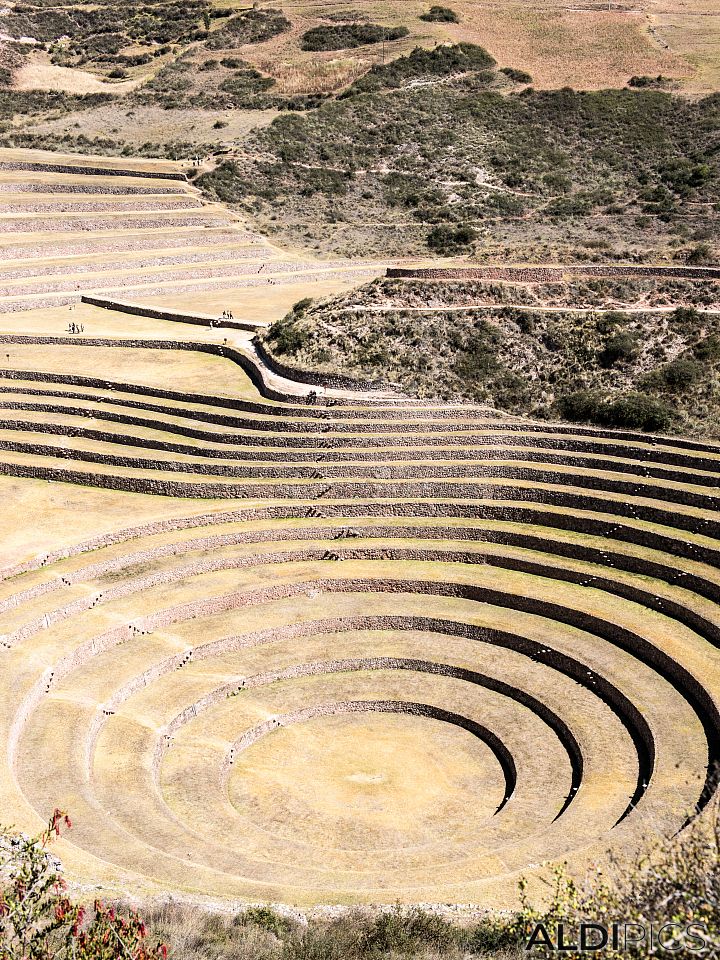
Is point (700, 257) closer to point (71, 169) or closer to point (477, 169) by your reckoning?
point (477, 169)

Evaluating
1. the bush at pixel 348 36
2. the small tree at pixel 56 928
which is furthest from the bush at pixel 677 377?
the bush at pixel 348 36

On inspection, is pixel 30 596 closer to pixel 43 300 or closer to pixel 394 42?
pixel 43 300

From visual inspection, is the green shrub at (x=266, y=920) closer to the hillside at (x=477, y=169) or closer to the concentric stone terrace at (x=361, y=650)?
the concentric stone terrace at (x=361, y=650)

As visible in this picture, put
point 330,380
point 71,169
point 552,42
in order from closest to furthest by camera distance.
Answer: point 330,380 → point 71,169 → point 552,42

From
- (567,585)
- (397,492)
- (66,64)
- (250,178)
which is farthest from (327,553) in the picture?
(66,64)

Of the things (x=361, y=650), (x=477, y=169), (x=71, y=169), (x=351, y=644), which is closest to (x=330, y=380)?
(x=351, y=644)
